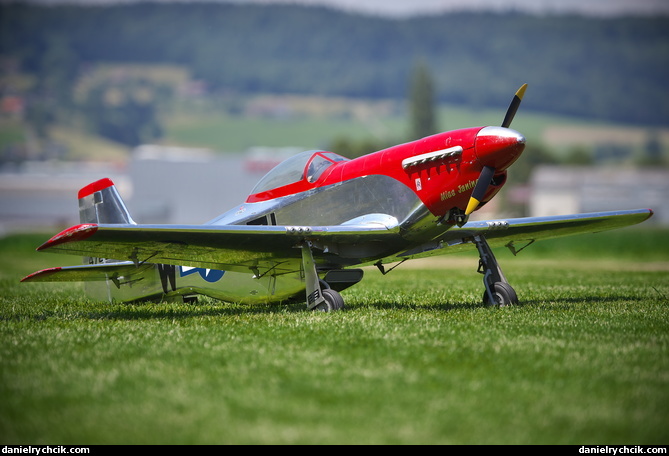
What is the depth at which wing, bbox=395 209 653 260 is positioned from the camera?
12102mm

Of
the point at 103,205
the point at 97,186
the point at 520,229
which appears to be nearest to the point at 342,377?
the point at 520,229

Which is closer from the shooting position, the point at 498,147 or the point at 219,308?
the point at 498,147

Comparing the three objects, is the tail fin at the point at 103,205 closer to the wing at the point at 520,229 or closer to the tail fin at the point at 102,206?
the tail fin at the point at 102,206

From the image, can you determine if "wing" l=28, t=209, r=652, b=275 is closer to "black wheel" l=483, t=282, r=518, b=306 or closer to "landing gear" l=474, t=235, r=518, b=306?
"landing gear" l=474, t=235, r=518, b=306

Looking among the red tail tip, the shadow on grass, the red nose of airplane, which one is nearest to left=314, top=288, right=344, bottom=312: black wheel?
the shadow on grass

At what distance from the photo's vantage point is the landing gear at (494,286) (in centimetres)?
1153

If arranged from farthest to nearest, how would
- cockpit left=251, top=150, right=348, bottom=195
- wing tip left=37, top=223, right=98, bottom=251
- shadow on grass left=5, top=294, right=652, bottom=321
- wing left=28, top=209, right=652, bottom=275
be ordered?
1. cockpit left=251, top=150, right=348, bottom=195
2. shadow on grass left=5, top=294, right=652, bottom=321
3. wing left=28, top=209, right=652, bottom=275
4. wing tip left=37, top=223, right=98, bottom=251

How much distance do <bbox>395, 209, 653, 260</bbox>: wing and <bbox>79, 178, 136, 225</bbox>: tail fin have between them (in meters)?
4.15

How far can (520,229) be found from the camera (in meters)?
12.5

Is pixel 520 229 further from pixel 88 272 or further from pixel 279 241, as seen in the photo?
pixel 88 272

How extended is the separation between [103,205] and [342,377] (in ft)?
23.7

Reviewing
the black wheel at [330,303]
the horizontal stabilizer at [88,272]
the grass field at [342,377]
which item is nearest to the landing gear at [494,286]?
the grass field at [342,377]

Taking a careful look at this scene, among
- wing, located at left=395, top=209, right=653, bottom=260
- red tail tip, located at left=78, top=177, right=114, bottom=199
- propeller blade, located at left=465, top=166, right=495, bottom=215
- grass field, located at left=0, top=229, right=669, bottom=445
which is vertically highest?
red tail tip, located at left=78, top=177, right=114, bottom=199
